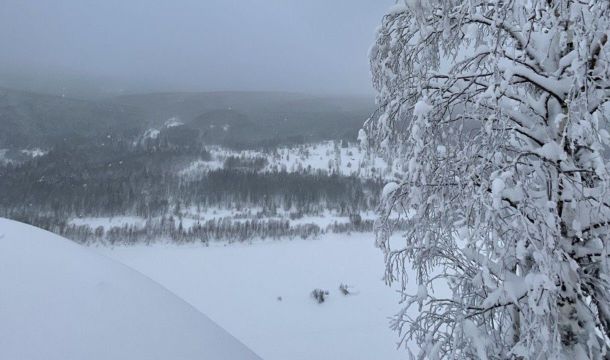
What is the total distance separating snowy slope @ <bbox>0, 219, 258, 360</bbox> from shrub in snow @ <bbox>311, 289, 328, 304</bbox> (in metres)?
27.6

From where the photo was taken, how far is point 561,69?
8.55 feet

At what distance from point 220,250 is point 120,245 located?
21054 mm

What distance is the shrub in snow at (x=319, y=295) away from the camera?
99.6 feet

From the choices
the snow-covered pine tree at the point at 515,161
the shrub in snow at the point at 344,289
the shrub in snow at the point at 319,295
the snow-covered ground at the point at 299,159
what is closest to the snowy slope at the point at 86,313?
the snow-covered pine tree at the point at 515,161

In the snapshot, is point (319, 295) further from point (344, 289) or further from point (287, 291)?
point (287, 291)

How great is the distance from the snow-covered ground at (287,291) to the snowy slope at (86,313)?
55.0 ft

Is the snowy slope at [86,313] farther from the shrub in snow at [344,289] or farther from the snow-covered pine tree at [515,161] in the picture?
the shrub in snow at [344,289]

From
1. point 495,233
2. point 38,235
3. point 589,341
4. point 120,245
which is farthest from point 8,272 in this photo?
point 120,245

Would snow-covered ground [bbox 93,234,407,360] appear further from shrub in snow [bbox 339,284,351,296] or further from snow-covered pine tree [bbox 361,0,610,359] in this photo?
snow-covered pine tree [bbox 361,0,610,359]

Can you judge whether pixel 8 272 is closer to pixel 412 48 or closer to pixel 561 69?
pixel 412 48

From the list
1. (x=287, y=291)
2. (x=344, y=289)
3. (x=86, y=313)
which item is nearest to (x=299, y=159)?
(x=287, y=291)

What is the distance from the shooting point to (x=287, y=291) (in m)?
33.9

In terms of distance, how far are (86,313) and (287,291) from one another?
32.1 metres

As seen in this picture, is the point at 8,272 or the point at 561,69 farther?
the point at 8,272
